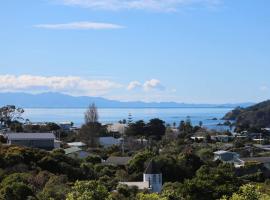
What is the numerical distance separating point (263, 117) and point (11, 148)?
10494 cm

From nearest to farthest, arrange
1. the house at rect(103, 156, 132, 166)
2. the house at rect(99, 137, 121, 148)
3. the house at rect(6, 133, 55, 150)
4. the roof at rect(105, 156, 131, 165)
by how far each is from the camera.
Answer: the house at rect(103, 156, 132, 166)
the roof at rect(105, 156, 131, 165)
the house at rect(6, 133, 55, 150)
the house at rect(99, 137, 121, 148)

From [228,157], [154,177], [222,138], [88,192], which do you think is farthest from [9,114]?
[88,192]

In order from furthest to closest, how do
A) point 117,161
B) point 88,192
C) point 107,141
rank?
point 107,141 < point 117,161 < point 88,192

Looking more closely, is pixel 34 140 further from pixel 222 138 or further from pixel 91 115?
pixel 222 138

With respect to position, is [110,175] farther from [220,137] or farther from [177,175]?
[220,137]

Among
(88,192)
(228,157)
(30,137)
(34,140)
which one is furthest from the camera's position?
(228,157)

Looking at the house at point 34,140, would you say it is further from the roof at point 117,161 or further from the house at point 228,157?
the house at point 228,157

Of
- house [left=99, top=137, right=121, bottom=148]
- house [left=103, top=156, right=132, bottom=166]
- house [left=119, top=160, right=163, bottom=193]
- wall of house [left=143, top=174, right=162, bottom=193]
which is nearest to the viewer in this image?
house [left=119, top=160, right=163, bottom=193]

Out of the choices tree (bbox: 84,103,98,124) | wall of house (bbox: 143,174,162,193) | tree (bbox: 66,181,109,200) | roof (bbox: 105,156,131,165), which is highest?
tree (bbox: 84,103,98,124)

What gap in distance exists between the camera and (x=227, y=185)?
27.4 metres

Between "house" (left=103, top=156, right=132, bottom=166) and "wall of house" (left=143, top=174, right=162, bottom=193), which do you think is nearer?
"wall of house" (left=143, top=174, right=162, bottom=193)

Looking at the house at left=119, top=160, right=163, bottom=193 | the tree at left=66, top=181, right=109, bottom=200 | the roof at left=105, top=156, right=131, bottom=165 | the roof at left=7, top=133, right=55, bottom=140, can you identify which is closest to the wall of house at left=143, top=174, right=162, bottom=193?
the house at left=119, top=160, right=163, bottom=193

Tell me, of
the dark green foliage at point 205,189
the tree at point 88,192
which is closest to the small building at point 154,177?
the dark green foliage at point 205,189

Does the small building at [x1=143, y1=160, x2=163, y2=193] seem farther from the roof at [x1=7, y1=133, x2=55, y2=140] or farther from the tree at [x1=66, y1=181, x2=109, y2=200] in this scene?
the roof at [x1=7, y1=133, x2=55, y2=140]
